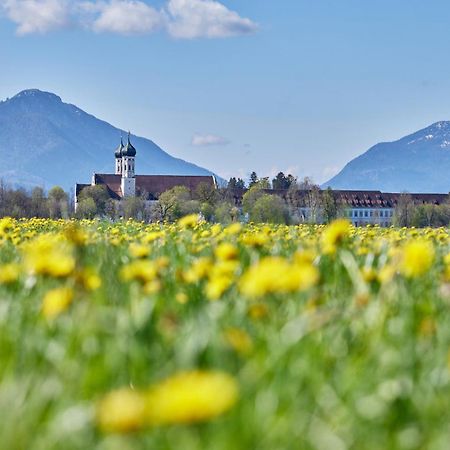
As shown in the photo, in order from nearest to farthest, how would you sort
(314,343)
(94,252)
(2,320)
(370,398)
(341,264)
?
(370,398)
(314,343)
(2,320)
(341,264)
(94,252)

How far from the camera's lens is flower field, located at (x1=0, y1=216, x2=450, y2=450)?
1674 millimetres

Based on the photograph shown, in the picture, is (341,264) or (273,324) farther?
(341,264)

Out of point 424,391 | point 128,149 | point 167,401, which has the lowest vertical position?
point 424,391

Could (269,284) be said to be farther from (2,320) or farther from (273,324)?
(2,320)

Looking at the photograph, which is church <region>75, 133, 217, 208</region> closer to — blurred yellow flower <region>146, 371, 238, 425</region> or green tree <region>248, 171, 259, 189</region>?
green tree <region>248, 171, 259, 189</region>

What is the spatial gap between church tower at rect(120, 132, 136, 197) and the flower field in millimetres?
147809

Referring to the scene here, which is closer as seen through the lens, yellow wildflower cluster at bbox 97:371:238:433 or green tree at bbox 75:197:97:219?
yellow wildflower cluster at bbox 97:371:238:433

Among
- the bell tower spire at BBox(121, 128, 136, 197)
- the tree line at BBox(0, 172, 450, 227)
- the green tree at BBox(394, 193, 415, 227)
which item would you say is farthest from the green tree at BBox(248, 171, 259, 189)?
the green tree at BBox(394, 193, 415, 227)

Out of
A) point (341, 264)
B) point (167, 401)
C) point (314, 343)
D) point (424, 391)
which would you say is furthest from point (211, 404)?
point (341, 264)

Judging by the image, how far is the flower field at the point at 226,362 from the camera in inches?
65.9

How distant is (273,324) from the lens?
2.78m

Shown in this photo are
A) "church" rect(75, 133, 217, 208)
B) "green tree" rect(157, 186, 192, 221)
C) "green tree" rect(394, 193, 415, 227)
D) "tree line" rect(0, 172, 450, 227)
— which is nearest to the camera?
"green tree" rect(394, 193, 415, 227)

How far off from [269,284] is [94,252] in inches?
119

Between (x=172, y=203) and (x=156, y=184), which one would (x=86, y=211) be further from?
(x=156, y=184)
